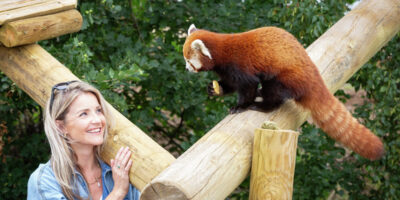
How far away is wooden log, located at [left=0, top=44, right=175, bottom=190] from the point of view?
1830 millimetres

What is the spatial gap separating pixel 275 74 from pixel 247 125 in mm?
446

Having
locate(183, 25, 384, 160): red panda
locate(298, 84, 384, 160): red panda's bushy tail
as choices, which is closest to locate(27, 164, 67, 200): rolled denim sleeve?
locate(183, 25, 384, 160): red panda

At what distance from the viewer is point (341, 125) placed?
2.07 m

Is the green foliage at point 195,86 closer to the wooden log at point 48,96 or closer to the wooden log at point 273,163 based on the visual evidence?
the wooden log at point 48,96

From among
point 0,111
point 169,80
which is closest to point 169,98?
point 169,80

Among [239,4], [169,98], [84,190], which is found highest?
[239,4]

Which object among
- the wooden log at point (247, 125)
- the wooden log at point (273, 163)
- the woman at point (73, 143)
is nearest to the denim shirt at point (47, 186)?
the woman at point (73, 143)

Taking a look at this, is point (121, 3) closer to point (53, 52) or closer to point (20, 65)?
point (53, 52)

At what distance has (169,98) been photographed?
3.80 meters

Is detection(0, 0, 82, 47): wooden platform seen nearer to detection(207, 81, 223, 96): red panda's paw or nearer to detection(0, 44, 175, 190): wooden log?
detection(0, 44, 175, 190): wooden log

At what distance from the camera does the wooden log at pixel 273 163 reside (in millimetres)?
1668

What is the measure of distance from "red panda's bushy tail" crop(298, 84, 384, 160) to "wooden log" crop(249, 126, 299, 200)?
1.57 ft

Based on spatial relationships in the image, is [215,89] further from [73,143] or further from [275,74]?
[73,143]

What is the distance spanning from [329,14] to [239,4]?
881mm
